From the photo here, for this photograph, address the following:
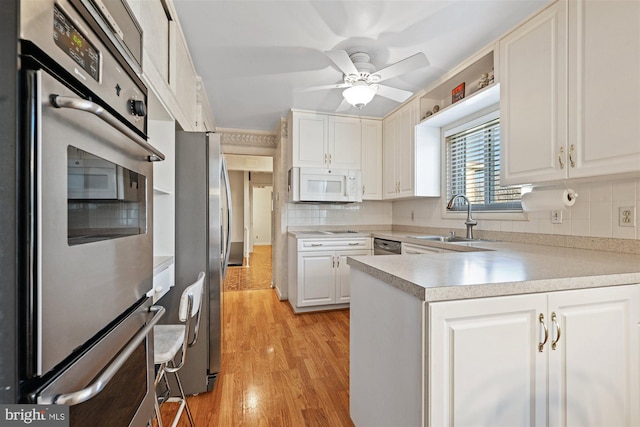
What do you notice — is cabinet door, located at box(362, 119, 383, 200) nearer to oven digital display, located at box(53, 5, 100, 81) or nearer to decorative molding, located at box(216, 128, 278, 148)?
decorative molding, located at box(216, 128, 278, 148)

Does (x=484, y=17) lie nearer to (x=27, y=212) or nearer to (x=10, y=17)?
(x=10, y=17)

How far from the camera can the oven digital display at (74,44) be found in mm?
565

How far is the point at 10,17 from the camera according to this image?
1.53 feet

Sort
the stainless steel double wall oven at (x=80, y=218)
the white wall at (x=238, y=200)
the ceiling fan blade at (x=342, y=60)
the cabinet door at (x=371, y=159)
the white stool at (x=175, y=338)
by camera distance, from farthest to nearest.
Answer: the white wall at (x=238, y=200) → the cabinet door at (x=371, y=159) → the ceiling fan blade at (x=342, y=60) → the white stool at (x=175, y=338) → the stainless steel double wall oven at (x=80, y=218)

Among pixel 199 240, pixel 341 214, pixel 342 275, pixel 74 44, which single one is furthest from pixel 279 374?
pixel 341 214

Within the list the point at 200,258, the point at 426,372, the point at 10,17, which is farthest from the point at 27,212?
the point at 200,258

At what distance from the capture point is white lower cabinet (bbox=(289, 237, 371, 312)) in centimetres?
329

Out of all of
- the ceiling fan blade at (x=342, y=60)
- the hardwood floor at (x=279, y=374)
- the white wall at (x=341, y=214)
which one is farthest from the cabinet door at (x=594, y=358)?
the white wall at (x=341, y=214)

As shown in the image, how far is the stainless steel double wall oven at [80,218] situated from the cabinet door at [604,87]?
6.68 feet

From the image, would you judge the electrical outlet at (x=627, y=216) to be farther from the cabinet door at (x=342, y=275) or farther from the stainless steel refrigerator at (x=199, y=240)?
the stainless steel refrigerator at (x=199, y=240)

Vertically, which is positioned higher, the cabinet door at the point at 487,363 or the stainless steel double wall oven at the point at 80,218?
the stainless steel double wall oven at the point at 80,218

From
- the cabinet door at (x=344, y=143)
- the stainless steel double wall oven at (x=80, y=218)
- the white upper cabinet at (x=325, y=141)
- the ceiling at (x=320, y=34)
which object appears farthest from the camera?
the cabinet door at (x=344, y=143)

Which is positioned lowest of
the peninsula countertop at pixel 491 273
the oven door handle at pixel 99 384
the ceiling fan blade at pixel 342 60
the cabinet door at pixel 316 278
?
the cabinet door at pixel 316 278

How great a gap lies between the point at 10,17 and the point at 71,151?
0.74ft
